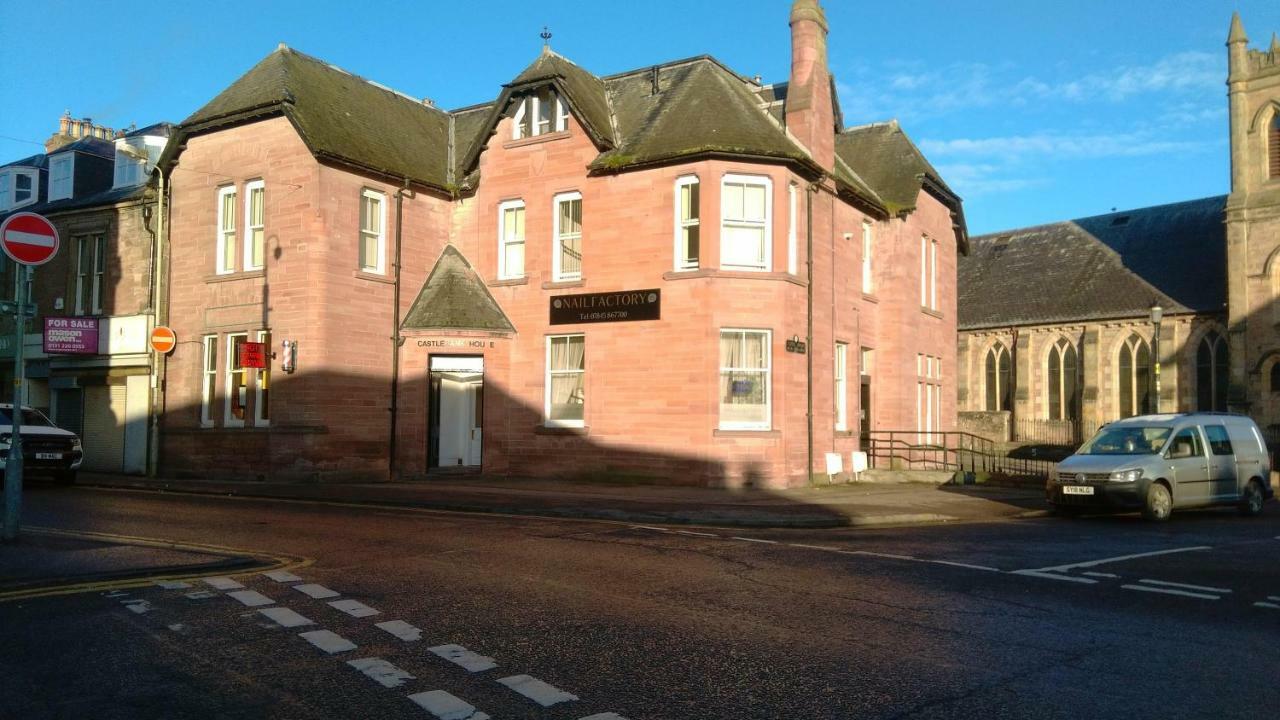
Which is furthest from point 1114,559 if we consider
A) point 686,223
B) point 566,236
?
point 566,236

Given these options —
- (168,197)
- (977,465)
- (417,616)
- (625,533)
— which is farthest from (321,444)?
(977,465)

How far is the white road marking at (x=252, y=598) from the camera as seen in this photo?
7742 millimetres

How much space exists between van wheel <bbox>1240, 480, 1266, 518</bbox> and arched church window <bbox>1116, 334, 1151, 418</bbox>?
3137cm

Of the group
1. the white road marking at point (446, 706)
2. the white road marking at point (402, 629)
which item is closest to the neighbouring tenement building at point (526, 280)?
the white road marking at point (402, 629)

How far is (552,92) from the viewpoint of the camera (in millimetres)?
23844

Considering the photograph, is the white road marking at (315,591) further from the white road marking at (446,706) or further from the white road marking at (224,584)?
the white road marking at (446,706)

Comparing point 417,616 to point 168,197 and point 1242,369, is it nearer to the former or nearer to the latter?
point 168,197

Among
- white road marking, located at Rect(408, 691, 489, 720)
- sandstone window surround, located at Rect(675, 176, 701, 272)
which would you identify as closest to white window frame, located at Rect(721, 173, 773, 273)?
sandstone window surround, located at Rect(675, 176, 701, 272)

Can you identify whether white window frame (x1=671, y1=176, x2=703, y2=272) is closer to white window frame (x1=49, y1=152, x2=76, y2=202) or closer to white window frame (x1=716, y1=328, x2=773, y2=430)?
white window frame (x1=716, y1=328, x2=773, y2=430)

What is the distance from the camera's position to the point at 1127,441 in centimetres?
1734

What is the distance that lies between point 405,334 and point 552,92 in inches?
276

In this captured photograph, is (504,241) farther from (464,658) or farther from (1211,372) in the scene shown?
(1211,372)

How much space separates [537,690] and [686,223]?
17331mm

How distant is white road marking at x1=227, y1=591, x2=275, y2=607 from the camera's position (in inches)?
305
